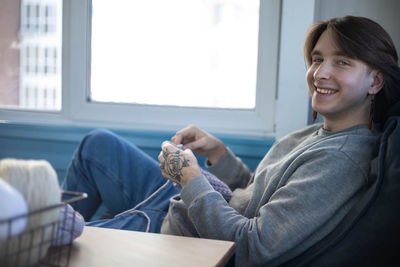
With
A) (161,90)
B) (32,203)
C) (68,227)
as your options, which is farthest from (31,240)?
(161,90)

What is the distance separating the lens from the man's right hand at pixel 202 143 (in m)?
1.62

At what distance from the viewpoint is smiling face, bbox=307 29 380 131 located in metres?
1.17

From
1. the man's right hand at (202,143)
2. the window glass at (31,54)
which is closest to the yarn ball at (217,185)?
the man's right hand at (202,143)

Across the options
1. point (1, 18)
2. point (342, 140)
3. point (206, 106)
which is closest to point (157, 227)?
point (342, 140)

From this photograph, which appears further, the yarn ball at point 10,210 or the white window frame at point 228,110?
the white window frame at point 228,110

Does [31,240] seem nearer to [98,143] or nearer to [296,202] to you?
[296,202]

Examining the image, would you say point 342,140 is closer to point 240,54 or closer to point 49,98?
point 240,54

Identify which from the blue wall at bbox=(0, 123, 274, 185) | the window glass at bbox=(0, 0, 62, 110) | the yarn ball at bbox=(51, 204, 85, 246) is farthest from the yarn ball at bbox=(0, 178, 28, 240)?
the window glass at bbox=(0, 0, 62, 110)

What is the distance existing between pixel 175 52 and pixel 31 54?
0.82 m

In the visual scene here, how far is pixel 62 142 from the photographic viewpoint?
2156 mm

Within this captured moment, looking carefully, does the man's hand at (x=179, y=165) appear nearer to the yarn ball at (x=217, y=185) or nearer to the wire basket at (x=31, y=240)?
the yarn ball at (x=217, y=185)

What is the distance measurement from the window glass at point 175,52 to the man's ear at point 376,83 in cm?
83

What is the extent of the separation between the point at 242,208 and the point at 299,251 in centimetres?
33

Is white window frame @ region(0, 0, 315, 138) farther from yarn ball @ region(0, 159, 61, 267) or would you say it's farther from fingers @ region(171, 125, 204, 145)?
yarn ball @ region(0, 159, 61, 267)
